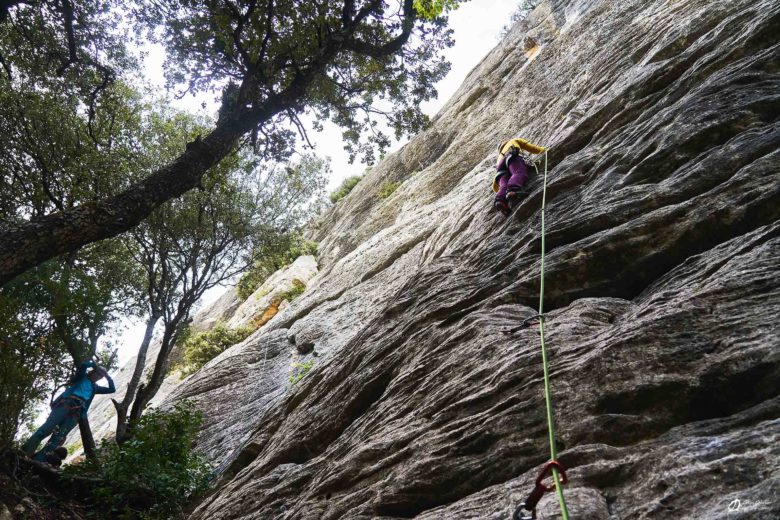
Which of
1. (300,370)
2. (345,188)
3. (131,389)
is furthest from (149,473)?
(345,188)

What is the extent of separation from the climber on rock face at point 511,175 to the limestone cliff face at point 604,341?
0.42 meters

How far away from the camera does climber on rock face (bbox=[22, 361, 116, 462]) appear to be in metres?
10.6

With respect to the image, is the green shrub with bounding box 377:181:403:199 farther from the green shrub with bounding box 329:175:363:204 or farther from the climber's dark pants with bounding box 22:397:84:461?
the climber's dark pants with bounding box 22:397:84:461

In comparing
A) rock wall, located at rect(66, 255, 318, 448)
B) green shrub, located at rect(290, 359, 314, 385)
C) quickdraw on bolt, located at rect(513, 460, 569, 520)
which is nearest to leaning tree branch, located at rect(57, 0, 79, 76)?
green shrub, located at rect(290, 359, 314, 385)

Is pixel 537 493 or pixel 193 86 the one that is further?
pixel 193 86

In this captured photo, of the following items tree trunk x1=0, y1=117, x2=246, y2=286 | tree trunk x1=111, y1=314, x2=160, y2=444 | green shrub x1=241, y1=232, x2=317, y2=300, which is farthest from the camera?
green shrub x1=241, y1=232, x2=317, y2=300

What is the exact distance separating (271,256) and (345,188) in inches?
620

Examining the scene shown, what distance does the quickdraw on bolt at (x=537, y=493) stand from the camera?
3.49 metres

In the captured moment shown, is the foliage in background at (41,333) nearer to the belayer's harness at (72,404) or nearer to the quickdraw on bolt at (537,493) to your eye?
the belayer's harness at (72,404)

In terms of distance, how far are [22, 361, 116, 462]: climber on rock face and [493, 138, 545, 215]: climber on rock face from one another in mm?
10024

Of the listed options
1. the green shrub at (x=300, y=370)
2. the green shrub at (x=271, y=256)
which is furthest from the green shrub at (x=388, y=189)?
the green shrub at (x=300, y=370)

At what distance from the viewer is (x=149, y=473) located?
1006 centimetres

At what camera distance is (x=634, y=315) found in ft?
16.8

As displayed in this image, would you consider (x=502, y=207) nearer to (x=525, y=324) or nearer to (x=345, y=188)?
(x=525, y=324)
